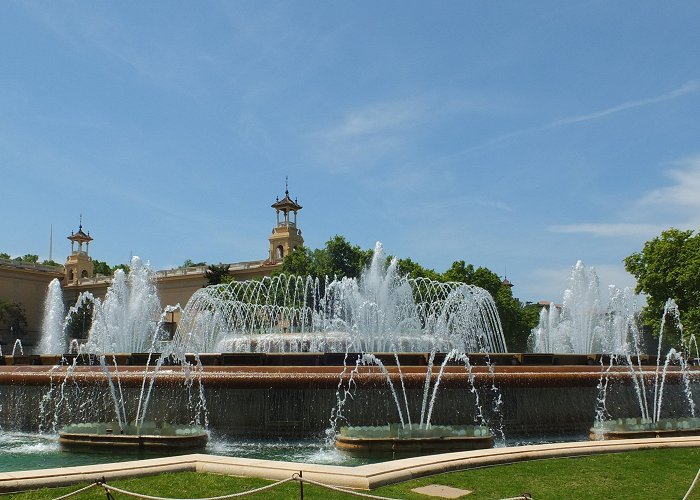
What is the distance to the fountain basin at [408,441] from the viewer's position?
10.8 meters

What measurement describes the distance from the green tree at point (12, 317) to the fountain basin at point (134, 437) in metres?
64.8

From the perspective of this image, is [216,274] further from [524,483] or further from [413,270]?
[524,483]

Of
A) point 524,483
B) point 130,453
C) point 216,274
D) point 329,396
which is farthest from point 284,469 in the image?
point 216,274

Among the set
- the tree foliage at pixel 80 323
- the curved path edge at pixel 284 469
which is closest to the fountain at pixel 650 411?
the curved path edge at pixel 284 469

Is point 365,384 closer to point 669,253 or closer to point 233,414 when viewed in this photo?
point 233,414

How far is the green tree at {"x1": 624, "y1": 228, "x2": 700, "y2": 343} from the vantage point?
3878cm

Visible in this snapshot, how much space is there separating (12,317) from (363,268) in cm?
4066

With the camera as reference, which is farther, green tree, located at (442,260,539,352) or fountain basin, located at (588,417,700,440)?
green tree, located at (442,260,539,352)

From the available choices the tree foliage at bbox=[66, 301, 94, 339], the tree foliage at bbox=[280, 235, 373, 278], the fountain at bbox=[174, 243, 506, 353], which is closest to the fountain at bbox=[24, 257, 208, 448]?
the fountain at bbox=[174, 243, 506, 353]

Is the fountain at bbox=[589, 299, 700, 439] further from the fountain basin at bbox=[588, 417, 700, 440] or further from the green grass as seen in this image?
the green grass

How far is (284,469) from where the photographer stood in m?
7.50

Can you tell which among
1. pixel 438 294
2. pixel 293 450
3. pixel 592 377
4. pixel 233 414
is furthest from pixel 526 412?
pixel 438 294

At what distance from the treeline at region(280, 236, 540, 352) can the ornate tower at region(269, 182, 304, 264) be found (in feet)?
39.7

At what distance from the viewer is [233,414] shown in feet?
41.7
